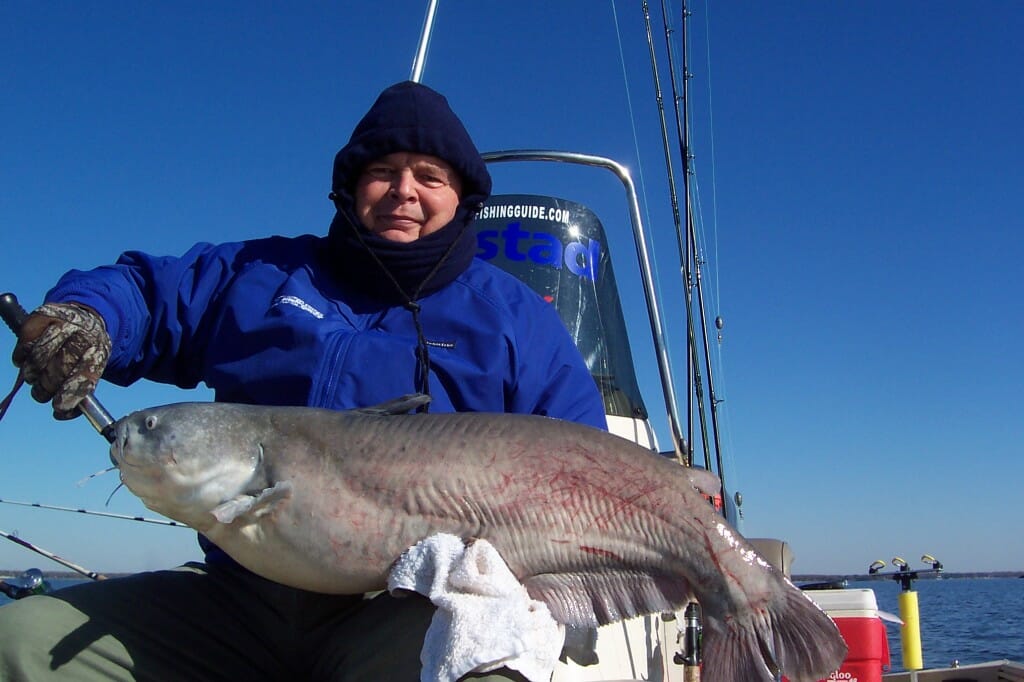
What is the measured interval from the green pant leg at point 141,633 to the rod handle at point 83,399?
43cm

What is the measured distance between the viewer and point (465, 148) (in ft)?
9.93

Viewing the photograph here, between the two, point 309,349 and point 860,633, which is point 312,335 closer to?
point 309,349

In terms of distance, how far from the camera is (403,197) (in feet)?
9.60

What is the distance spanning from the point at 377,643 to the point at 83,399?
3.45 feet

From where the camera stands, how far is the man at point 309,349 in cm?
214

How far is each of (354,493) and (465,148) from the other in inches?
57.7

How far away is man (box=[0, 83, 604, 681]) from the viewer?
2.14 meters

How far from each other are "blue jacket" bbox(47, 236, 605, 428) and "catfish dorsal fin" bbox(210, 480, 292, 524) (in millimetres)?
439

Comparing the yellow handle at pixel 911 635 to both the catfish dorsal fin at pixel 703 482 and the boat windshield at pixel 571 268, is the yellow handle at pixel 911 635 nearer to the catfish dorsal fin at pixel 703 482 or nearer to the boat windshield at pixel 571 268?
the boat windshield at pixel 571 268

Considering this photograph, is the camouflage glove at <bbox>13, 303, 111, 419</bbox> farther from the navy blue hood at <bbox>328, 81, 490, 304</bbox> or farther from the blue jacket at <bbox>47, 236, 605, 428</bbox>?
the navy blue hood at <bbox>328, 81, 490, 304</bbox>

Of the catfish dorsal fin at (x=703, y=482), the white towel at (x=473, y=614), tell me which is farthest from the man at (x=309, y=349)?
the catfish dorsal fin at (x=703, y=482)

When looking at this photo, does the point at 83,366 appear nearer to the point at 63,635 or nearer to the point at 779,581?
the point at 63,635

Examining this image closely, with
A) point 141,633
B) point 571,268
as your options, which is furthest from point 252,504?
point 571,268

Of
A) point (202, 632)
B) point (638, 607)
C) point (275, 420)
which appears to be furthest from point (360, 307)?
point (638, 607)
